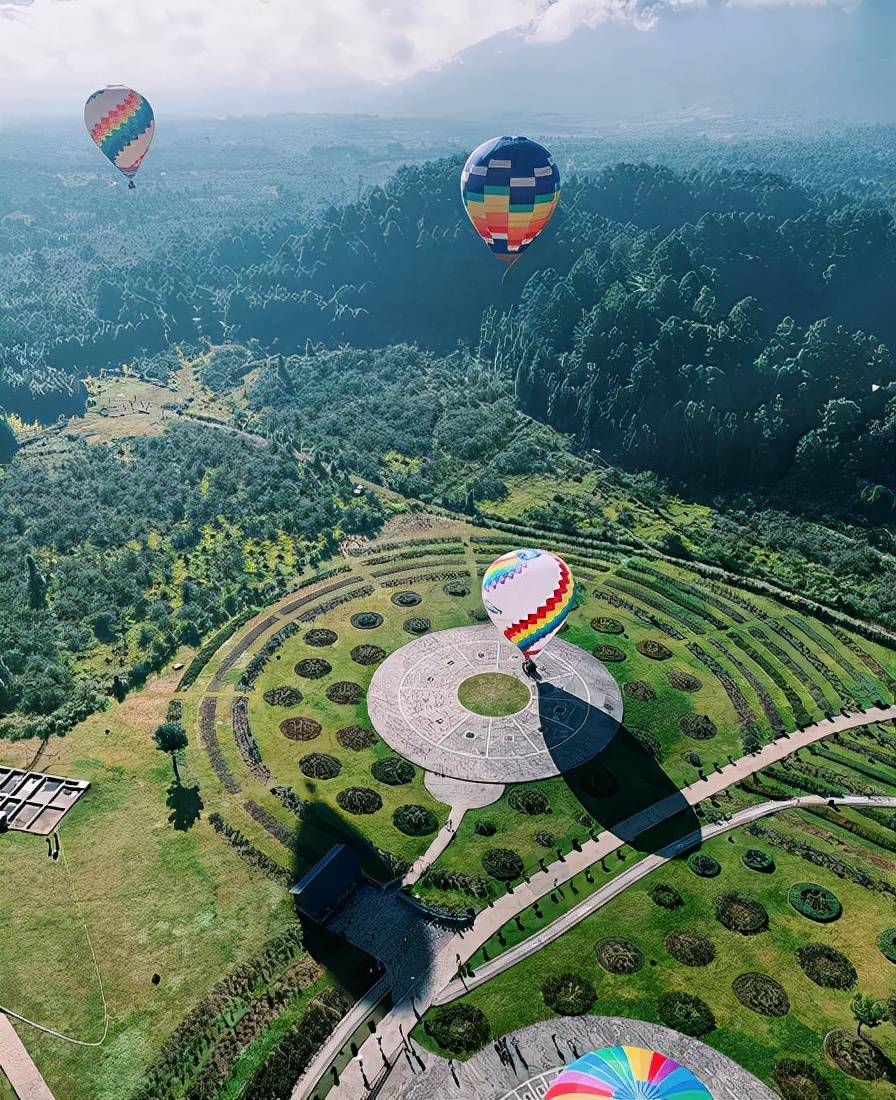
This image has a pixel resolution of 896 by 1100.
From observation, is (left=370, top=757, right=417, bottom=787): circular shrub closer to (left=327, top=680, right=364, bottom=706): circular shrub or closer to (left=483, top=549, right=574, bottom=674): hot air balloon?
(left=327, top=680, right=364, bottom=706): circular shrub

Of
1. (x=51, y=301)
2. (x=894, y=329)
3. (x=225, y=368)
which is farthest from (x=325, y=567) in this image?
(x=51, y=301)

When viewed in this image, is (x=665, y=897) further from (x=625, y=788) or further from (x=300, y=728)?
(x=300, y=728)

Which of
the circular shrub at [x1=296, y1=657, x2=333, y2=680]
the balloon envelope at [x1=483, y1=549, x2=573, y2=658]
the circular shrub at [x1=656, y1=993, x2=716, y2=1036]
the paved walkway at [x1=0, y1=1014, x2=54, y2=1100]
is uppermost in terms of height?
the balloon envelope at [x1=483, y1=549, x2=573, y2=658]

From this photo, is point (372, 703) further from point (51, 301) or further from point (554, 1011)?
point (51, 301)

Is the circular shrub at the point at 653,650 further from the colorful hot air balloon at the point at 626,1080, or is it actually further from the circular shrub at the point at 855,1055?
the colorful hot air balloon at the point at 626,1080

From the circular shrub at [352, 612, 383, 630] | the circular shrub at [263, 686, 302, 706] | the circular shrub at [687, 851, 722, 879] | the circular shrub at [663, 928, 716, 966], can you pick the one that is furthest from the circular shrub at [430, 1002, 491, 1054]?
the circular shrub at [352, 612, 383, 630]

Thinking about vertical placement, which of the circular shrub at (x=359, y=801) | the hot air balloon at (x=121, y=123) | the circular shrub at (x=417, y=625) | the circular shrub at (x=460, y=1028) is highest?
the hot air balloon at (x=121, y=123)

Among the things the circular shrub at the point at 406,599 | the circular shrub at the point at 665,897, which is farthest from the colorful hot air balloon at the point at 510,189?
the circular shrub at the point at 665,897
